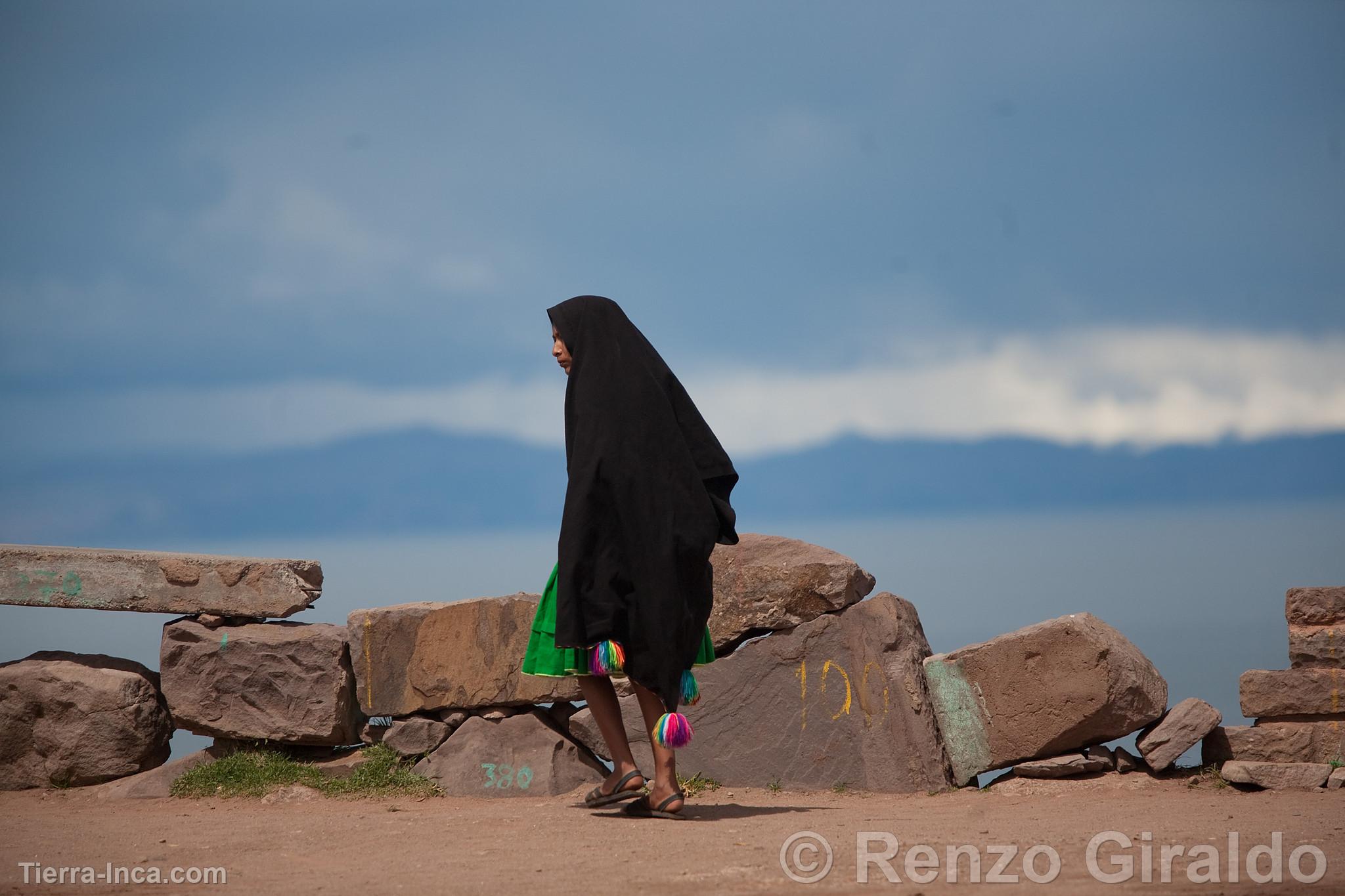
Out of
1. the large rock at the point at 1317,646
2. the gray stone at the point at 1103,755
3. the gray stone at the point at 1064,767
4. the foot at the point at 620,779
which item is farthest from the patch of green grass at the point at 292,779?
the large rock at the point at 1317,646

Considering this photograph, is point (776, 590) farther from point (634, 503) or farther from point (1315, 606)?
point (1315, 606)

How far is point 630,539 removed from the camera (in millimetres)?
4191

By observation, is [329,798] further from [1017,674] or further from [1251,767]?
[1251,767]

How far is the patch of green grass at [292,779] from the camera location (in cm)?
538

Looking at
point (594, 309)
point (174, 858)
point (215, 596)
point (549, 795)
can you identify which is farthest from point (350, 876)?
point (215, 596)

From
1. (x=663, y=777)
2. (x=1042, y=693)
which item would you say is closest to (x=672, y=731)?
(x=663, y=777)

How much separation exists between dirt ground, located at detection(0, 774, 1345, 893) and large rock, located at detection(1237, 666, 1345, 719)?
420 millimetres

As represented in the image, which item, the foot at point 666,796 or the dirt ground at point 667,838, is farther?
the foot at point 666,796

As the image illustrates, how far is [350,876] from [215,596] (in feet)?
8.78

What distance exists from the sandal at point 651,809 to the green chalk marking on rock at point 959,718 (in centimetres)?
154

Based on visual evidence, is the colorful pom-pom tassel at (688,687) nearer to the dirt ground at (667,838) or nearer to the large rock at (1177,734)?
the dirt ground at (667,838)

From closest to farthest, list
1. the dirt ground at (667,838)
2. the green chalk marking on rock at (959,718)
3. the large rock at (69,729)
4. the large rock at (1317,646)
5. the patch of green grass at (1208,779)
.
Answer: the dirt ground at (667,838)
the patch of green grass at (1208,779)
the large rock at (1317,646)
the green chalk marking on rock at (959,718)
the large rock at (69,729)

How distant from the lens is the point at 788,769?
525 centimetres

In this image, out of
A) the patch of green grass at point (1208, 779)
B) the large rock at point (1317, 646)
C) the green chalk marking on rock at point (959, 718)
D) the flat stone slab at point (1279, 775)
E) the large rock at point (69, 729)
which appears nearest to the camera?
the flat stone slab at point (1279, 775)
